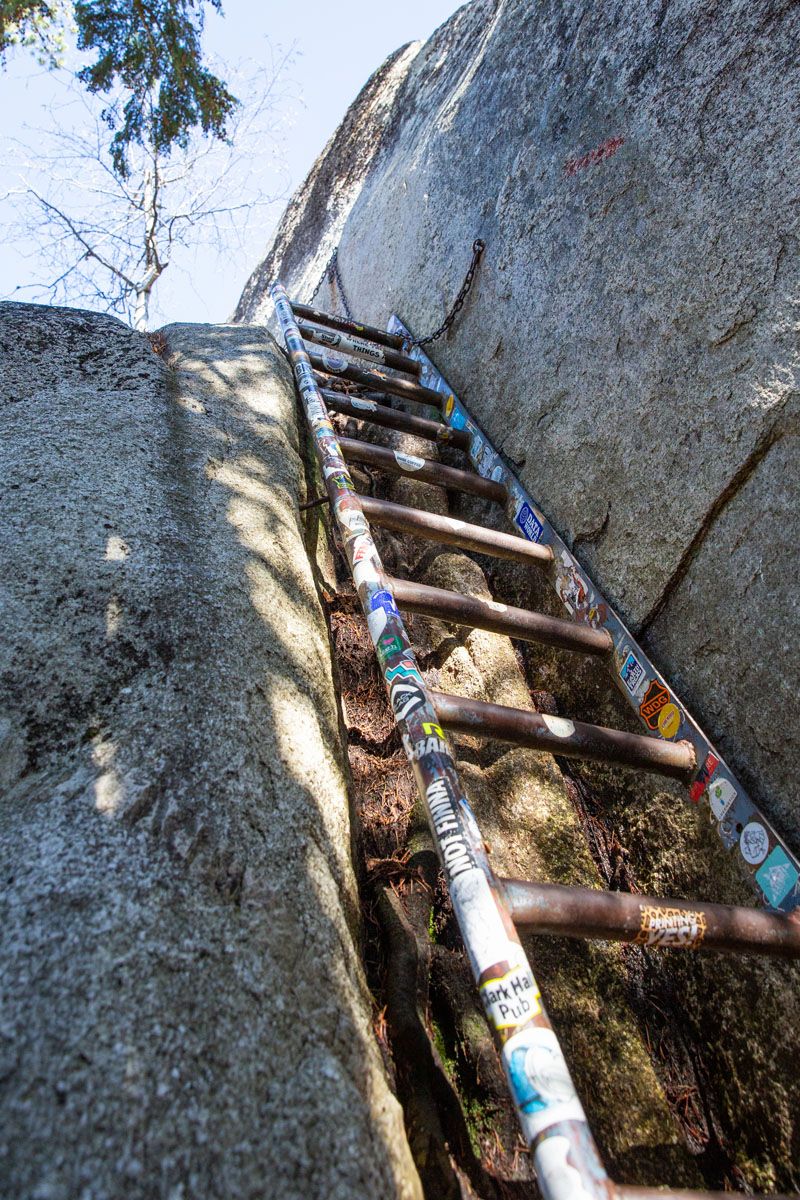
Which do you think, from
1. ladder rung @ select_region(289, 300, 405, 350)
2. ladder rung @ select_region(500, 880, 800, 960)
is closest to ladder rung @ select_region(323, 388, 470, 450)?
ladder rung @ select_region(289, 300, 405, 350)

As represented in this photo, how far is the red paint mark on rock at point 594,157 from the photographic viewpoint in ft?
7.94

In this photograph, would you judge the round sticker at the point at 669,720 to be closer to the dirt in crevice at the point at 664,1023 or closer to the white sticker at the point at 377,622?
the dirt in crevice at the point at 664,1023

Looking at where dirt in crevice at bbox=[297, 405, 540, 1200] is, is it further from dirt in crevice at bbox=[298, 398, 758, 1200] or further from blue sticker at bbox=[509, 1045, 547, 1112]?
blue sticker at bbox=[509, 1045, 547, 1112]

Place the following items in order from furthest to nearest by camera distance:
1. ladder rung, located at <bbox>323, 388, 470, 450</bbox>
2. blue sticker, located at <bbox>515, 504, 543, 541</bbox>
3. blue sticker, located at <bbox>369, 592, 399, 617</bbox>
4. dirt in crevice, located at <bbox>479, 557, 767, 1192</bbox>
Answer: ladder rung, located at <bbox>323, 388, 470, 450</bbox>
blue sticker, located at <bbox>515, 504, 543, 541</bbox>
blue sticker, located at <bbox>369, 592, 399, 617</bbox>
dirt in crevice, located at <bbox>479, 557, 767, 1192</bbox>

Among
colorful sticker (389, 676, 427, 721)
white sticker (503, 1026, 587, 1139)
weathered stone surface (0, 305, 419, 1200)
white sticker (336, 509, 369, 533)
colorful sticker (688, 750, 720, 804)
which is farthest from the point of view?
white sticker (336, 509, 369, 533)

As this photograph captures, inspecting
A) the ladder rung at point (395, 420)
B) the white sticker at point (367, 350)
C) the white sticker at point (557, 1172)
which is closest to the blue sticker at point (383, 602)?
the white sticker at point (557, 1172)

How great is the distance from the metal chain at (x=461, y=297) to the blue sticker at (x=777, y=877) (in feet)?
9.31

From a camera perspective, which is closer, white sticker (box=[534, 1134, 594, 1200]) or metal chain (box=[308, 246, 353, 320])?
white sticker (box=[534, 1134, 594, 1200])

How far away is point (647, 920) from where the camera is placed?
1.21 m

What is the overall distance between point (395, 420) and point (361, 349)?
84 centimetres

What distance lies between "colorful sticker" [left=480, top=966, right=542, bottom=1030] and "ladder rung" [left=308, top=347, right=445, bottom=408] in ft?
8.99

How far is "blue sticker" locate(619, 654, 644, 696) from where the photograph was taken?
1.86m

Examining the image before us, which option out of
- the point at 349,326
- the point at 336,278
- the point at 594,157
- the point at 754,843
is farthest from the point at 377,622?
the point at 336,278

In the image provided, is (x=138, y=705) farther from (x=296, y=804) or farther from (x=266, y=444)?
(x=266, y=444)
